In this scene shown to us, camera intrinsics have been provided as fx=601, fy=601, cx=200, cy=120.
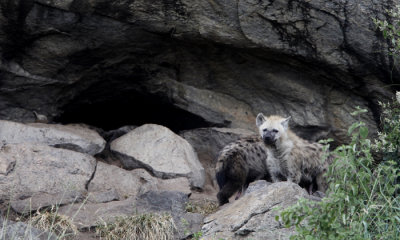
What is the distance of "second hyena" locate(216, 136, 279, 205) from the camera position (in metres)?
6.80

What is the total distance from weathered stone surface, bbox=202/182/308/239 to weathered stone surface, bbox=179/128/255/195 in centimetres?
227

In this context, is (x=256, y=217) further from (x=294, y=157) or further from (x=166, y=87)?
(x=166, y=87)

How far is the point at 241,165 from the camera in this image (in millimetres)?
6977

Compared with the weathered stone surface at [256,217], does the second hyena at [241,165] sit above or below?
below

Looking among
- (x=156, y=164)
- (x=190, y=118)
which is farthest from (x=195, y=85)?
(x=156, y=164)

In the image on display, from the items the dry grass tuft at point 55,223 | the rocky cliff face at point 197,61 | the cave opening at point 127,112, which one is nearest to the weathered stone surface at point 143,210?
the dry grass tuft at point 55,223

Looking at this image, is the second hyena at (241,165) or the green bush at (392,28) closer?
the green bush at (392,28)

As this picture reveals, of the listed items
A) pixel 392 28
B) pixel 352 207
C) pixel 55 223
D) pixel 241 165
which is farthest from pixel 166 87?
pixel 352 207

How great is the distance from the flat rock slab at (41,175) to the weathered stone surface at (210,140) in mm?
1853

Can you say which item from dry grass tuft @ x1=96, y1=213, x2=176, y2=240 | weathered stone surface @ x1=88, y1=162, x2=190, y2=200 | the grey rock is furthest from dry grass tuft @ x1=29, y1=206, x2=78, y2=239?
weathered stone surface @ x1=88, y1=162, x2=190, y2=200

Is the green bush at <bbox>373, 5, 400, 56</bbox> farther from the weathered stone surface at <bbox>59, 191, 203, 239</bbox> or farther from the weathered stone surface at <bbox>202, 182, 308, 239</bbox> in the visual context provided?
the weathered stone surface at <bbox>59, 191, 203, 239</bbox>

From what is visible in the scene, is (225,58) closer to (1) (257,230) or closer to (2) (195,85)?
(2) (195,85)

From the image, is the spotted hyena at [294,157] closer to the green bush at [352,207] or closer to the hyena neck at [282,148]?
the hyena neck at [282,148]

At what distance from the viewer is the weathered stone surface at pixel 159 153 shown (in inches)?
291
